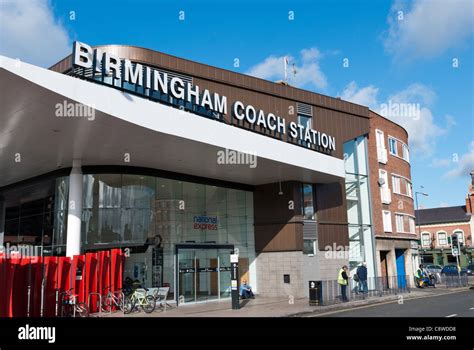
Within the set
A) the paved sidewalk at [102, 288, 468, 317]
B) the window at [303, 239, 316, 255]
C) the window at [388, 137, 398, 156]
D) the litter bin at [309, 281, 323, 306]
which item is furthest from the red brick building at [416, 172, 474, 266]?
the litter bin at [309, 281, 323, 306]

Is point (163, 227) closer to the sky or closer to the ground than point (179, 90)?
closer to the ground

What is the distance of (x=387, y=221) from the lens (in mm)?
31641

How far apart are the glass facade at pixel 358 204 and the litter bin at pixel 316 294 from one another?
9.37m

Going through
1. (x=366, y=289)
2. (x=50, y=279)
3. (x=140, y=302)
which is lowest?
(x=366, y=289)

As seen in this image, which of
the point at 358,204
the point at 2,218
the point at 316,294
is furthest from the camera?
the point at 358,204

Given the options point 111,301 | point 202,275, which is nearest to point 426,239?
point 202,275

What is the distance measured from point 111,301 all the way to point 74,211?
163 inches

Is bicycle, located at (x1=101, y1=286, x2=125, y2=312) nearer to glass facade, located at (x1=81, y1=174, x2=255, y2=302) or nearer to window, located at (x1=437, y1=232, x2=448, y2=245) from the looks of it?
glass facade, located at (x1=81, y1=174, x2=255, y2=302)

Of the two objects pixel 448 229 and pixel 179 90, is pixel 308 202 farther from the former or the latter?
pixel 448 229

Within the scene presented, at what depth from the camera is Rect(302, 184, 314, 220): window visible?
25023mm

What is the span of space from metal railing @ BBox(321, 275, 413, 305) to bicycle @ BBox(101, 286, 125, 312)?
837 cm

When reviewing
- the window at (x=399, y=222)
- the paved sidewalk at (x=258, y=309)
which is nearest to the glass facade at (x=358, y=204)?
the window at (x=399, y=222)

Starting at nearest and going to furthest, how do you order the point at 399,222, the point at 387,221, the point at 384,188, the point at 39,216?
the point at 39,216 < the point at 384,188 < the point at 387,221 < the point at 399,222
